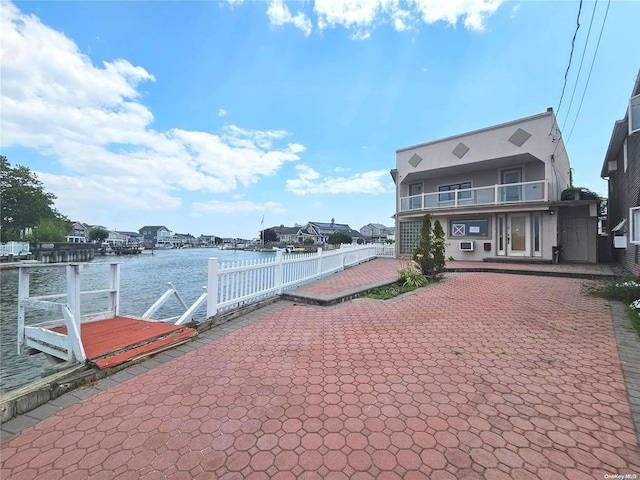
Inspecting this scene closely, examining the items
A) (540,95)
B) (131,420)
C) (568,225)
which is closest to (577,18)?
(540,95)

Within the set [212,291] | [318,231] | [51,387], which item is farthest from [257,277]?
[318,231]

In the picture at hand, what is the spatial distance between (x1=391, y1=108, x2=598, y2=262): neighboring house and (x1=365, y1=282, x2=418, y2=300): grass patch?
26.8 feet

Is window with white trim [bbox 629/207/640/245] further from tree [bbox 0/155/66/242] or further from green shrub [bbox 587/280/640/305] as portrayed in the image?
tree [bbox 0/155/66/242]

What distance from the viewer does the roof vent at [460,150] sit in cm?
1452

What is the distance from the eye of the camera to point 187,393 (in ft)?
8.92

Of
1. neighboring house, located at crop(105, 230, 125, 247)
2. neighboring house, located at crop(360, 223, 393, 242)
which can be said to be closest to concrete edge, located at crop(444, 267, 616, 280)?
neighboring house, located at crop(360, 223, 393, 242)

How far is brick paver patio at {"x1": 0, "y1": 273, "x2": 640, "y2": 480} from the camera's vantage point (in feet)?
5.91

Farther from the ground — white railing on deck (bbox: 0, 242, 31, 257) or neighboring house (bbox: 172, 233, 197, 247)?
neighboring house (bbox: 172, 233, 197, 247)

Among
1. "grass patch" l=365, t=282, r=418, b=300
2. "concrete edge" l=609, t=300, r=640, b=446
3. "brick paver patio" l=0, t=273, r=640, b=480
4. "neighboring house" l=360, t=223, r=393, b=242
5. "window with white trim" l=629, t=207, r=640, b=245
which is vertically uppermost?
"neighboring house" l=360, t=223, r=393, b=242

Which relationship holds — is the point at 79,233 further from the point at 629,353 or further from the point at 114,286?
the point at 629,353

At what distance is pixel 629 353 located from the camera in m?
3.44

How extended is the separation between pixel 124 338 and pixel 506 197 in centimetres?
1528

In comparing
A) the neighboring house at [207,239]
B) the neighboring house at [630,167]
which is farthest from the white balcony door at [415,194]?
the neighboring house at [207,239]

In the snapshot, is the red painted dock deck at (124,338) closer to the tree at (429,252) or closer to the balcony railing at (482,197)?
the tree at (429,252)
